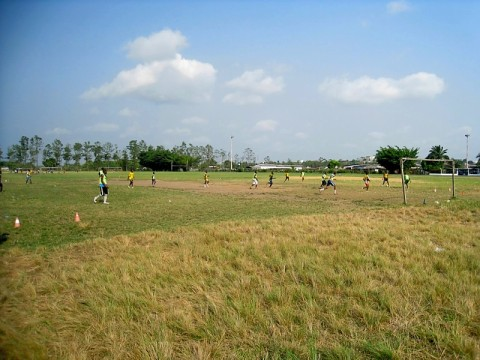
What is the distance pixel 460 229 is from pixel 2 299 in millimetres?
9871

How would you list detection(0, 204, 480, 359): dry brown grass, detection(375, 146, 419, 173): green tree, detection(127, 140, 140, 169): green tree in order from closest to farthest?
1. detection(0, 204, 480, 359): dry brown grass
2. detection(375, 146, 419, 173): green tree
3. detection(127, 140, 140, 169): green tree

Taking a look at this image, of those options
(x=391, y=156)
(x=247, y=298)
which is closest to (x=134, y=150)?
(x=391, y=156)

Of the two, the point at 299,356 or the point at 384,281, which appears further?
the point at 384,281

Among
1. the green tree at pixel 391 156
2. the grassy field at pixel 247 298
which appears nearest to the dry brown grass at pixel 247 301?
the grassy field at pixel 247 298

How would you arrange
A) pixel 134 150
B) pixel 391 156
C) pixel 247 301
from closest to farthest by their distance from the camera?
1. pixel 247 301
2. pixel 391 156
3. pixel 134 150

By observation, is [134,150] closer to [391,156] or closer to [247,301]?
[391,156]

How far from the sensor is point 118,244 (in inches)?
293

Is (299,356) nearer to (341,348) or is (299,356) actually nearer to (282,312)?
(341,348)

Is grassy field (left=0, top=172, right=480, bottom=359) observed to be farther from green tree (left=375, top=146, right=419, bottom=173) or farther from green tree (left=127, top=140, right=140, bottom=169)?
green tree (left=127, top=140, right=140, bottom=169)

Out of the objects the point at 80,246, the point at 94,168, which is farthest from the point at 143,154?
the point at 80,246

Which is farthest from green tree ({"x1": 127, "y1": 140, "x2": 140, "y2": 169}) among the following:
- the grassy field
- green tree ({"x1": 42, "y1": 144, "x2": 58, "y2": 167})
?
the grassy field

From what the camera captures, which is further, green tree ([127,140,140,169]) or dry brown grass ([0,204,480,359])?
green tree ([127,140,140,169])

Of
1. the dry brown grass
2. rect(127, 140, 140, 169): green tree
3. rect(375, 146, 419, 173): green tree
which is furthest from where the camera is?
rect(127, 140, 140, 169): green tree

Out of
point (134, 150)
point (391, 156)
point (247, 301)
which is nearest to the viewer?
point (247, 301)
